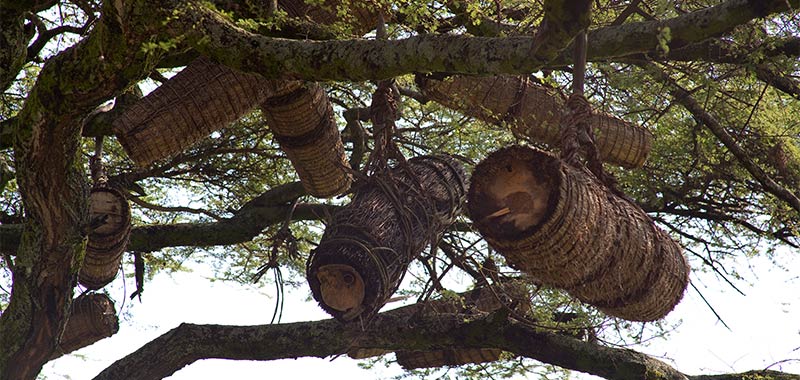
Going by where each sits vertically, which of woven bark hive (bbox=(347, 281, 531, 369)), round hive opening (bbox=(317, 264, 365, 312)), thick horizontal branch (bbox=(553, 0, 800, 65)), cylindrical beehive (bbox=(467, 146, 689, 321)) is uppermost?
woven bark hive (bbox=(347, 281, 531, 369))

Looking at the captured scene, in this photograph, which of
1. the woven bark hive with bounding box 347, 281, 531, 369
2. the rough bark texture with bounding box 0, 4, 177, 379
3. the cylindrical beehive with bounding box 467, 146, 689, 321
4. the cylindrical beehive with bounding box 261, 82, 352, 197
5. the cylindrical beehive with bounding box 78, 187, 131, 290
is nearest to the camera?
the cylindrical beehive with bounding box 467, 146, 689, 321

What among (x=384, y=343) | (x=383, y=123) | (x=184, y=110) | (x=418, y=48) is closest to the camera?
(x=418, y=48)

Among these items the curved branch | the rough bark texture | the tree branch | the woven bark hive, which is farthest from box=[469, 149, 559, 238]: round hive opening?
the woven bark hive

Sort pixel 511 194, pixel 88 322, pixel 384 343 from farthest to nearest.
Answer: pixel 88 322, pixel 384 343, pixel 511 194

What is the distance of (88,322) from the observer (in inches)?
229

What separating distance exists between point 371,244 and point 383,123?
57 cm

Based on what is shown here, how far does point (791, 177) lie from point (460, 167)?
5.75ft

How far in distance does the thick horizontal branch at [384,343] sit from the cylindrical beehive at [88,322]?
580 millimetres

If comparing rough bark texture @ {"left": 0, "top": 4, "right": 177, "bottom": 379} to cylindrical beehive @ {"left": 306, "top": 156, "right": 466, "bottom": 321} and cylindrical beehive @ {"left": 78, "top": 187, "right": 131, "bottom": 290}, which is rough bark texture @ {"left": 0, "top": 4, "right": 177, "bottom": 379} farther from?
cylindrical beehive @ {"left": 306, "top": 156, "right": 466, "bottom": 321}

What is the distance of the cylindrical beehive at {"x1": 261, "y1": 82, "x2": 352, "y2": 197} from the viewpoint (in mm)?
3914

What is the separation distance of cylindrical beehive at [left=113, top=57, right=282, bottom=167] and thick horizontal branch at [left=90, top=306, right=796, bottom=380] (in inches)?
63.3

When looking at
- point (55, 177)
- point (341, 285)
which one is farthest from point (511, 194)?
point (55, 177)

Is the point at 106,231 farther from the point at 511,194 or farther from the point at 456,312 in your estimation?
the point at 511,194

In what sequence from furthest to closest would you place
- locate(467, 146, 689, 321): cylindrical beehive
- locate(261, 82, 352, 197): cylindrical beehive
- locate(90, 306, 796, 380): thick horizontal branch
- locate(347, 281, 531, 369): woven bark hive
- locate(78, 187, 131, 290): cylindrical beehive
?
locate(347, 281, 531, 369): woven bark hive
locate(90, 306, 796, 380): thick horizontal branch
locate(78, 187, 131, 290): cylindrical beehive
locate(261, 82, 352, 197): cylindrical beehive
locate(467, 146, 689, 321): cylindrical beehive
